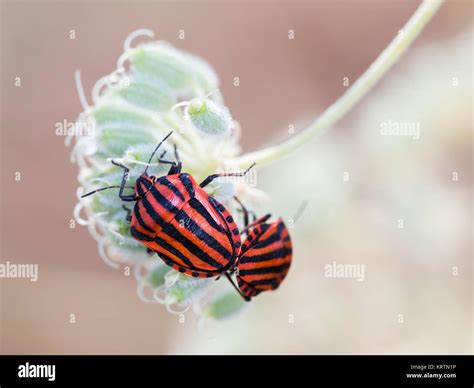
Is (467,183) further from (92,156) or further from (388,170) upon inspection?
(92,156)

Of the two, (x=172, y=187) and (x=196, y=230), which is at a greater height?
(x=172, y=187)

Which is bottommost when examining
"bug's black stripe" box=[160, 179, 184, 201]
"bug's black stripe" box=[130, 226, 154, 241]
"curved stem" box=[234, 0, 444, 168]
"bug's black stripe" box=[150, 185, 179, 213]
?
"bug's black stripe" box=[130, 226, 154, 241]

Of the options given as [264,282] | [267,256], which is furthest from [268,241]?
[264,282]

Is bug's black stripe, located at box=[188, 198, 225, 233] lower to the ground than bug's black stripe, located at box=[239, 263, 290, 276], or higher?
higher

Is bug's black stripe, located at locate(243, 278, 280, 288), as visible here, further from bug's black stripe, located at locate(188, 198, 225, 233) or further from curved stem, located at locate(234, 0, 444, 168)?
curved stem, located at locate(234, 0, 444, 168)

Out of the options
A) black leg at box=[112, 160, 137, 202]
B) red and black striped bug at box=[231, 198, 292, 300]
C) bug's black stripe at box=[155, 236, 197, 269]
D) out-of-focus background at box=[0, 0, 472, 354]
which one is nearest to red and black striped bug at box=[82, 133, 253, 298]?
bug's black stripe at box=[155, 236, 197, 269]

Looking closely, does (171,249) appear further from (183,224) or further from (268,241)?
(268,241)

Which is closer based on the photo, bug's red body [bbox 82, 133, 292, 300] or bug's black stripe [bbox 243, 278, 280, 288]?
bug's red body [bbox 82, 133, 292, 300]
